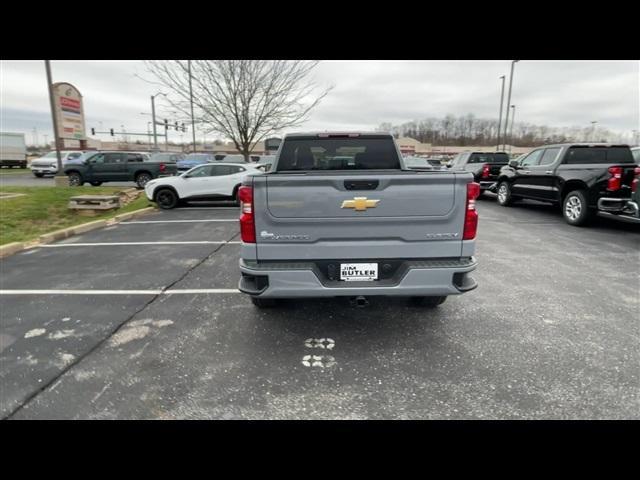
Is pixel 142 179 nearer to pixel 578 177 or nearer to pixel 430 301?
pixel 430 301

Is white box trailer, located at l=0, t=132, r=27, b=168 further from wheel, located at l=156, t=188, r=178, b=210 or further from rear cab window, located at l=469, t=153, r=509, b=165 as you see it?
rear cab window, located at l=469, t=153, r=509, b=165

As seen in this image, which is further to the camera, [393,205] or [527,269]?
[527,269]

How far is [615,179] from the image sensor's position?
7.48 m

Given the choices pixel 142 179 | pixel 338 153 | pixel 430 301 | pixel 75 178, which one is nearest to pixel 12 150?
pixel 75 178

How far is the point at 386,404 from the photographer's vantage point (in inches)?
96.8

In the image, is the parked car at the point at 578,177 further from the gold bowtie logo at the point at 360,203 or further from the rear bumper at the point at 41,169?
the rear bumper at the point at 41,169

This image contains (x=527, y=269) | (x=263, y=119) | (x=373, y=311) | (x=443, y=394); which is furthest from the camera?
(x=263, y=119)

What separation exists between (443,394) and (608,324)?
2.35 meters

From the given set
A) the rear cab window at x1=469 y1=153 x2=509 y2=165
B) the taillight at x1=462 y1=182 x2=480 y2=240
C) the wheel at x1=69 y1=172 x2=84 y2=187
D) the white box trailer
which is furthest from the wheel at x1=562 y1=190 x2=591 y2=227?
the white box trailer

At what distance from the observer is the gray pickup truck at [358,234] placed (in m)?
2.90

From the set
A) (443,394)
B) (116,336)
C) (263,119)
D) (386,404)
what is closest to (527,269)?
(443,394)

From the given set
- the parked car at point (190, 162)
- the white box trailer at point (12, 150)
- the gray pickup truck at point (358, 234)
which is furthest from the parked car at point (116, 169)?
the white box trailer at point (12, 150)

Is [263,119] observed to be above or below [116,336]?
above
